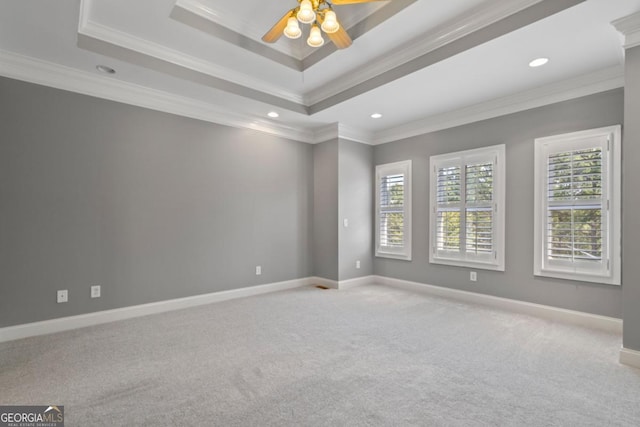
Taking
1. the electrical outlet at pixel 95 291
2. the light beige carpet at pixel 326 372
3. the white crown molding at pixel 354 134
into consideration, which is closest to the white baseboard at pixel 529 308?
the light beige carpet at pixel 326 372

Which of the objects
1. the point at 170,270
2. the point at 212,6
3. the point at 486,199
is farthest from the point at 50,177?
the point at 486,199

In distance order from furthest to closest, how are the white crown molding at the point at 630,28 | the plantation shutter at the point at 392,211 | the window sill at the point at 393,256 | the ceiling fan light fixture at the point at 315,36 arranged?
the plantation shutter at the point at 392,211
the window sill at the point at 393,256
the ceiling fan light fixture at the point at 315,36
the white crown molding at the point at 630,28

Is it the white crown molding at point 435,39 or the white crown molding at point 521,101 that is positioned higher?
the white crown molding at point 435,39

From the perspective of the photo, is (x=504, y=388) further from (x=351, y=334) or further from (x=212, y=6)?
(x=212, y=6)

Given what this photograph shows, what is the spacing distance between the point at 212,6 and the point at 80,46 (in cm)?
128

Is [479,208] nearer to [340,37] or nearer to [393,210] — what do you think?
[393,210]

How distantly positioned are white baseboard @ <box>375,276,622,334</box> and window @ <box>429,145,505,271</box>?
0.43 m

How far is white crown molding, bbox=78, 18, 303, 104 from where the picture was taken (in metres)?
2.90

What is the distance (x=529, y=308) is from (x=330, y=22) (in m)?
3.93

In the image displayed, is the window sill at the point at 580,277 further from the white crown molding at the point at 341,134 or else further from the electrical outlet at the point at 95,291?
the electrical outlet at the point at 95,291

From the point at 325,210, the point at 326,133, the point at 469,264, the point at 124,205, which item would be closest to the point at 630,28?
the point at 469,264

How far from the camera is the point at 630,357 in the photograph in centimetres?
246

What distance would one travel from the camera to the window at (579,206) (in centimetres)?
321

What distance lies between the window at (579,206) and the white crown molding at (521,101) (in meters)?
0.47
